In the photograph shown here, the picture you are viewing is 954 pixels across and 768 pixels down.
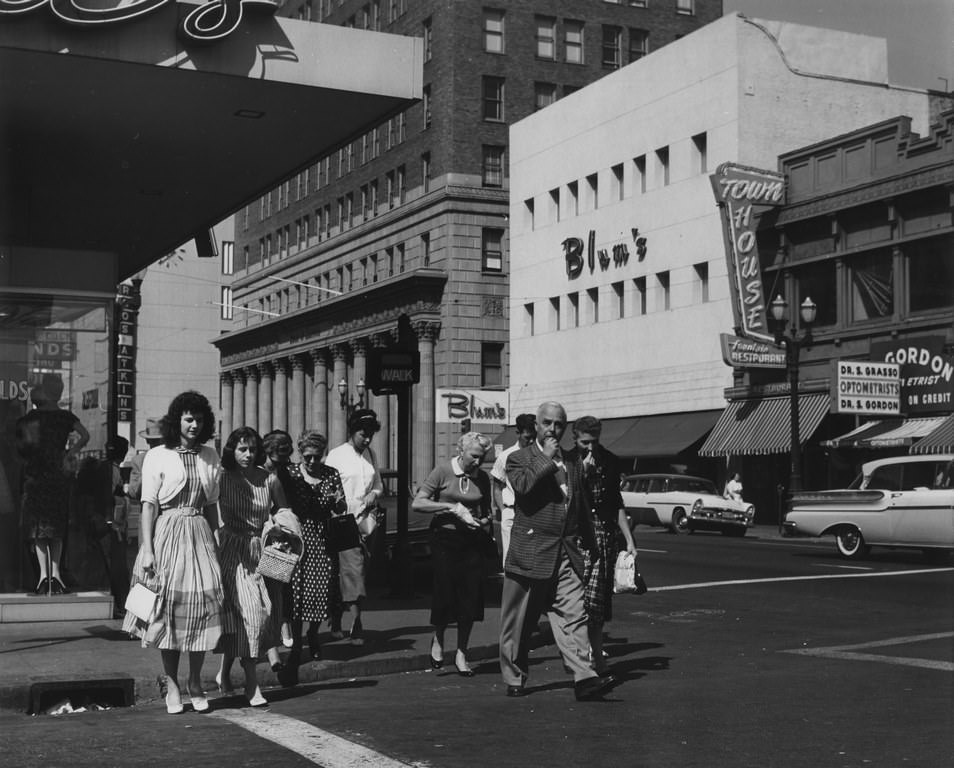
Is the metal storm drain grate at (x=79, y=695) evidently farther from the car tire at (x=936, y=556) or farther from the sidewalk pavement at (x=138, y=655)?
the car tire at (x=936, y=556)

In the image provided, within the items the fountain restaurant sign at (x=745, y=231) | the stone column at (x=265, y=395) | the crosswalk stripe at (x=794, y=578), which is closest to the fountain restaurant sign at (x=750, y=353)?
the fountain restaurant sign at (x=745, y=231)

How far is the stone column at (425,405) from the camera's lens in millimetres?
67312

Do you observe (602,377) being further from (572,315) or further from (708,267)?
(708,267)

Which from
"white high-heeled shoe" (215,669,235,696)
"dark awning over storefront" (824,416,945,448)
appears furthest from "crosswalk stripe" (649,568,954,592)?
"dark awning over storefront" (824,416,945,448)

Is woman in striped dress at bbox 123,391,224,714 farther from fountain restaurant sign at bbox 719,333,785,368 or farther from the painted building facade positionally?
the painted building facade

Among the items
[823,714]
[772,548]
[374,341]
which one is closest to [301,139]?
[823,714]

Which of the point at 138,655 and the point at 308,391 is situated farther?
the point at 308,391

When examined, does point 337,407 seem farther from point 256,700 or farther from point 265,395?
point 256,700

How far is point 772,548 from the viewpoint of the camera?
28.9 m

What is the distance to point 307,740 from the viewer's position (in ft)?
25.7

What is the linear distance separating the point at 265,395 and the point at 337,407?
41.2ft

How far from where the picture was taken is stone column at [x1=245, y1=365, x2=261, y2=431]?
93.9 metres

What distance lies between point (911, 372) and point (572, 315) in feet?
64.8

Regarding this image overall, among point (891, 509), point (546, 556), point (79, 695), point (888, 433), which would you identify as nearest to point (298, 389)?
point (888, 433)
